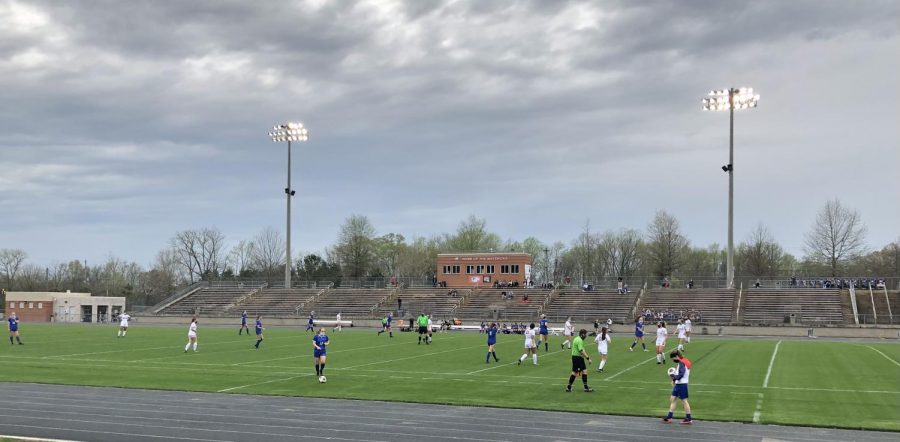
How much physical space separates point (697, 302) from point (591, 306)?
9961 millimetres

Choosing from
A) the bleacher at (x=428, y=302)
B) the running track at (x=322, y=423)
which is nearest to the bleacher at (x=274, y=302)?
the bleacher at (x=428, y=302)

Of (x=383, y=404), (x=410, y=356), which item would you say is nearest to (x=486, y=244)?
(x=410, y=356)

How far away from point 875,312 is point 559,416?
59.0m

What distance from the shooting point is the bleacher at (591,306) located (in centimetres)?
7188

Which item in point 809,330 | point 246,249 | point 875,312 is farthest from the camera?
point 246,249

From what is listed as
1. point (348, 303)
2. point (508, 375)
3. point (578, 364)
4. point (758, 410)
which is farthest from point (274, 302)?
point (758, 410)

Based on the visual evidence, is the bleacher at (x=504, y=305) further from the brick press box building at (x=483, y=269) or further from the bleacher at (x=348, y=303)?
the bleacher at (x=348, y=303)

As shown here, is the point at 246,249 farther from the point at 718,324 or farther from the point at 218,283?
the point at 718,324

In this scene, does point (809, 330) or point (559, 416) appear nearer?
point (559, 416)

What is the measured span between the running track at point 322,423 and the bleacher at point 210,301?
2528 inches

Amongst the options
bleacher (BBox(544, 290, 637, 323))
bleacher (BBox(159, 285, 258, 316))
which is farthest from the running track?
bleacher (BBox(159, 285, 258, 316))

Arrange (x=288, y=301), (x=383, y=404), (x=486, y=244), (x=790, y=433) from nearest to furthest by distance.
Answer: (x=790, y=433), (x=383, y=404), (x=288, y=301), (x=486, y=244)

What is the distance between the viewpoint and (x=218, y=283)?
324 feet

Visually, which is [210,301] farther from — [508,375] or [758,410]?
[758,410]
